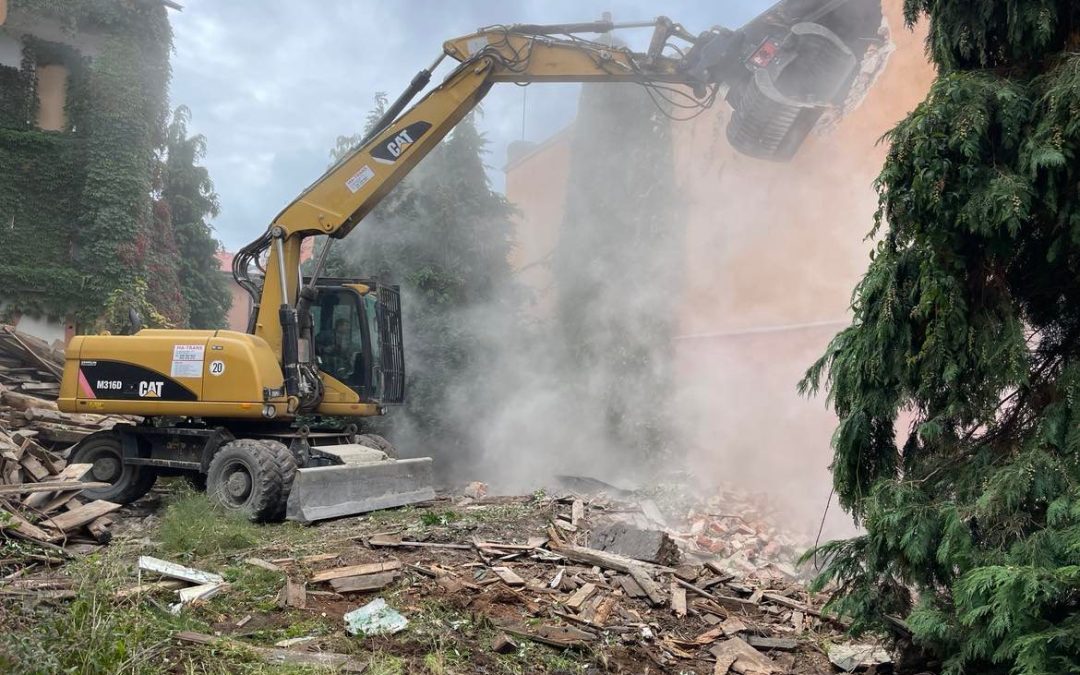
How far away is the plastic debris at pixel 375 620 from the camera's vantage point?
14.6 feet

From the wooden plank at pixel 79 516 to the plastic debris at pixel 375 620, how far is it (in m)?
3.44

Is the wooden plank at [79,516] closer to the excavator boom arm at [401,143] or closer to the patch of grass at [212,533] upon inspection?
the patch of grass at [212,533]

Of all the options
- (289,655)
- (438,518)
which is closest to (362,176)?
(438,518)

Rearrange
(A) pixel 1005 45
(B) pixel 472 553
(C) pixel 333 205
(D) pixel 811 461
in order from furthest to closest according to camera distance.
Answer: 1. (D) pixel 811 461
2. (C) pixel 333 205
3. (B) pixel 472 553
4. (A) pixel 1005 45

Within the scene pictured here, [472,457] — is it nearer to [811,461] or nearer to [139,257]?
[811,461]

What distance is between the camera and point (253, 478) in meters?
7.79

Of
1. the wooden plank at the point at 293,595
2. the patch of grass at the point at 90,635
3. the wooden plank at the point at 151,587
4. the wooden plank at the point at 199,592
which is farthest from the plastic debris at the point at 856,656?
the wooden plank at the point at 151,587

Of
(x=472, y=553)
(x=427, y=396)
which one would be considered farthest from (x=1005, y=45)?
(x=427, y=396)

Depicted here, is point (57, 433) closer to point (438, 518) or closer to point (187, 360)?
Result: point (187, 360)

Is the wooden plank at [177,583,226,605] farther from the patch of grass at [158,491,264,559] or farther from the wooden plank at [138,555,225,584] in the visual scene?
the patch of grass at [158,491,264,559]

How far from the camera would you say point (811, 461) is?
1089cm

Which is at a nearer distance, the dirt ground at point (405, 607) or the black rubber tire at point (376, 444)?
the dirt ground at point (405, 607)

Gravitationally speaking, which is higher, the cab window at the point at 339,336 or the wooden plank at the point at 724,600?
the cab window at the point at 339,336

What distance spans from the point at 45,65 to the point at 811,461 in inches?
707
